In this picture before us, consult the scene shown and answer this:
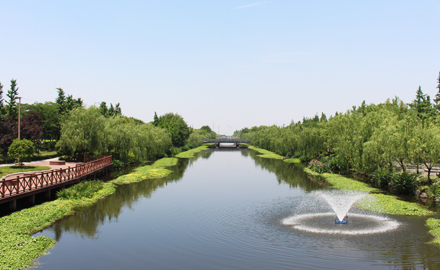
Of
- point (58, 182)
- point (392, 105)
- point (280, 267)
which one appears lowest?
point (280, 267)

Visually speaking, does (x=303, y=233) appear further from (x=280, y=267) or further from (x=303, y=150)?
(x=303, y=150)

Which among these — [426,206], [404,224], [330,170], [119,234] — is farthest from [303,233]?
[330,170]

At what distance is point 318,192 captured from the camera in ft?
116

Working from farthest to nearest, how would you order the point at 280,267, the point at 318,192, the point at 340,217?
the point at 318,192 → the point at 340,217 → the point at 280,267

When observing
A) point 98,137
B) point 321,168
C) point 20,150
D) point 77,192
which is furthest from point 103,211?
point 321,168

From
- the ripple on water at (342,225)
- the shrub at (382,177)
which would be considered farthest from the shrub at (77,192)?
the shrub at (382,177)

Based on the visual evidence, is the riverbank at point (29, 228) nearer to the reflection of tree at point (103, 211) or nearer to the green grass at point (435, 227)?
the reflection of tree at point (103, 211)

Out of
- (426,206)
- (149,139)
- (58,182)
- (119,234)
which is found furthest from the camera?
(149,139)

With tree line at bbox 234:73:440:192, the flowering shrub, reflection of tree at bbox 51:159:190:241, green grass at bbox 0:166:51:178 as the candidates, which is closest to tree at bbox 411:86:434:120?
tree line at bbox 234:73:440:192

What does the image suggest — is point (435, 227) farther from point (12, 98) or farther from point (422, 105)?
point (12, 98)

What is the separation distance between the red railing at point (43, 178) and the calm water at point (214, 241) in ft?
14.7

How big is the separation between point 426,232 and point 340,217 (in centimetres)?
535

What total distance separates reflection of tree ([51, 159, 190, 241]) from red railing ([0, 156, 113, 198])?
4.24 meters

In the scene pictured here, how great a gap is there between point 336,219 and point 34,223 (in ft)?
67.3
